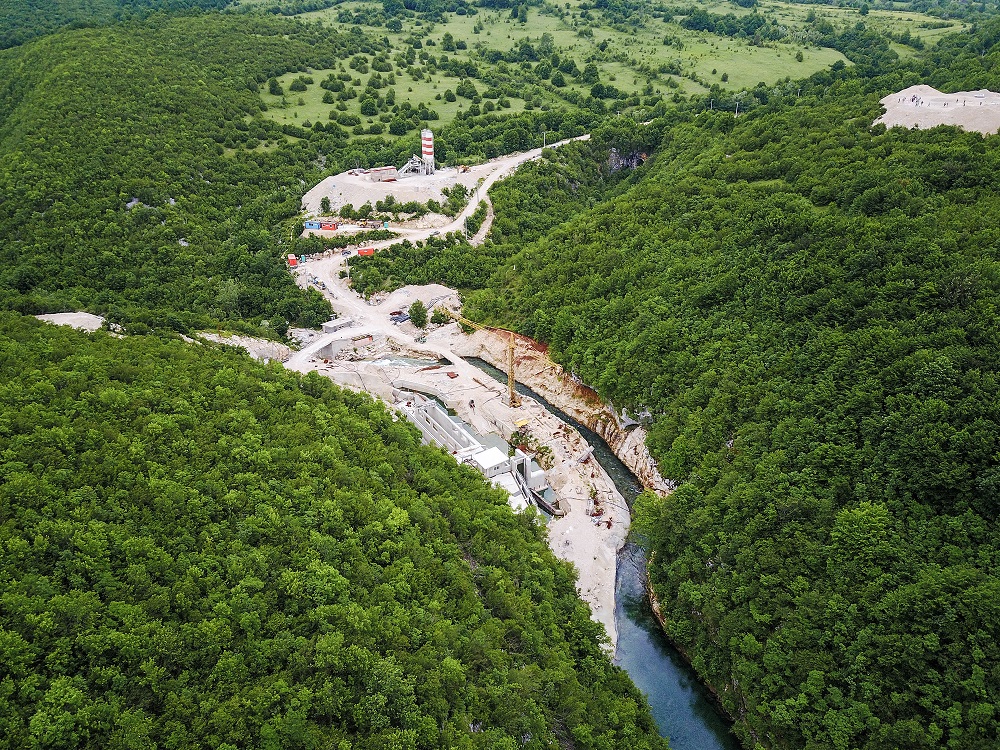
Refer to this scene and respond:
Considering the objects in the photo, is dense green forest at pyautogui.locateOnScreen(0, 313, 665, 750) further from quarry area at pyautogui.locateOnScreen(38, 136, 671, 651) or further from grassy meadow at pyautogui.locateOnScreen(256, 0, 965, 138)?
grassy meadow at pyautogui.locateOnScreen(256, 0, 965, 138)

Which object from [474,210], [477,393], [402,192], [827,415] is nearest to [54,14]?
[402,192]

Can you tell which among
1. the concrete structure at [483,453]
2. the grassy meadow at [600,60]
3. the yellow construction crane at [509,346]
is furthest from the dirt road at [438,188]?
the concrete structure at [483,453]

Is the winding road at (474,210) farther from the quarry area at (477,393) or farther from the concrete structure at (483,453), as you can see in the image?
the concrete structure at (483,453)

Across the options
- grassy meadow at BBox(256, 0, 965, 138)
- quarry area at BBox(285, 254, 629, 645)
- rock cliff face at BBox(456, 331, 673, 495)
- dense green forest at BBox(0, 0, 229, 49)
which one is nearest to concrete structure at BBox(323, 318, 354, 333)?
quarry area at BBox(285, 254, 629, 645)

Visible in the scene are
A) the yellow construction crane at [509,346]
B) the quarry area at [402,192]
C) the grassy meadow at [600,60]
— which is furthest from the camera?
the grassy meadow at [600,60]

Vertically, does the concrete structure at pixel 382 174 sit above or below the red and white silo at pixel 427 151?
below
